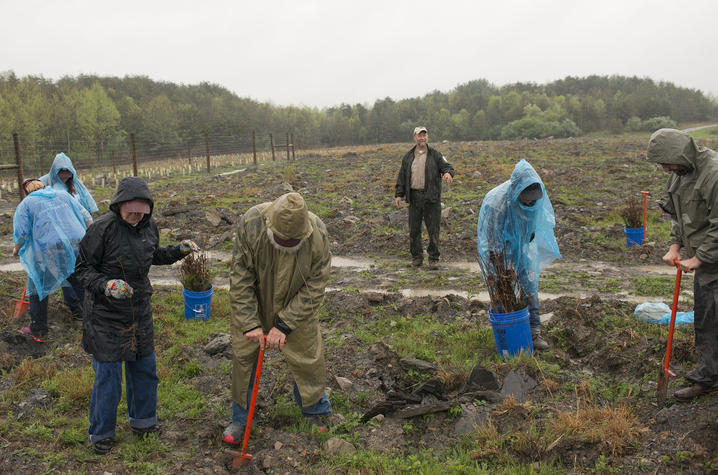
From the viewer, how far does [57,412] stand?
156 inches

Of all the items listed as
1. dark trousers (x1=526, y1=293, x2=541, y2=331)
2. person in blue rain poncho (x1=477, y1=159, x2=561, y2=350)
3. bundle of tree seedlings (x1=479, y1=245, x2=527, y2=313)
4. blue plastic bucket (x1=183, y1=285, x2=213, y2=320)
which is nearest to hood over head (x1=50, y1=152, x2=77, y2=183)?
blue plastic bucket (x1=183, y1=285, x2=213, y2=320)

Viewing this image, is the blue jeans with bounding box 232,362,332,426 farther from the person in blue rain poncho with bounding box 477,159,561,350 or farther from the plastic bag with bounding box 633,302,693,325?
the plastic bag with bounding box 633,302,693,325

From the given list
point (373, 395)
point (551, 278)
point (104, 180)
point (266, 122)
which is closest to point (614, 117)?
point (266, 122)

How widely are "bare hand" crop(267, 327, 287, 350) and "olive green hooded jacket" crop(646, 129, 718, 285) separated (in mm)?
2856

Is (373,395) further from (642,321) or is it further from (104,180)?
(104,180)

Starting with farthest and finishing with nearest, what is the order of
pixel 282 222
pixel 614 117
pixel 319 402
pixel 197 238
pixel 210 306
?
1. pixel 614 117
2. pixel 197 238
3. pixel 210 306
4. pixel 319 402
5. pixel 282 222

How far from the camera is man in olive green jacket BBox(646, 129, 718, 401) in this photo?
3430 millimetres

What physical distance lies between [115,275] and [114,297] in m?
0.19

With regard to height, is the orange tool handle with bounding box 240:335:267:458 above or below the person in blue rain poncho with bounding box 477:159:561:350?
below

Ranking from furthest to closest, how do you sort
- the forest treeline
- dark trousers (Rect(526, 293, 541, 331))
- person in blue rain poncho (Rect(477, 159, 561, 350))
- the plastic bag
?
the forest treeline < the plastic bag < dark trousers (Rect(526, 293, 541, 331)) < person in blue rain poncho (Rect(477, 159, 561, 350))

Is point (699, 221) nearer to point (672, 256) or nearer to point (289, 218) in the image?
point (672, 256)

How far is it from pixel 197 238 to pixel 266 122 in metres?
59.2

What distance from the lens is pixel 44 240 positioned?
16.9ft

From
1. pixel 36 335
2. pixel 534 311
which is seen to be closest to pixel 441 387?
pixel 534 311
